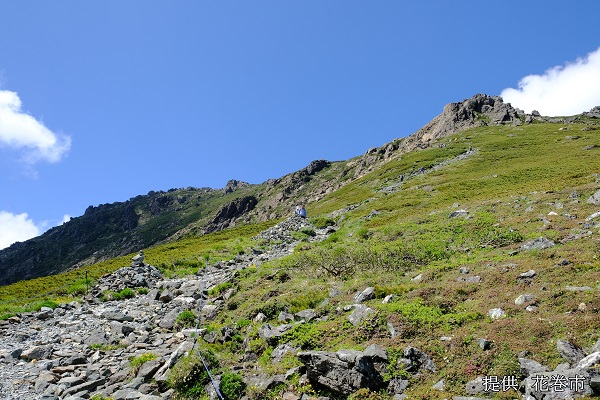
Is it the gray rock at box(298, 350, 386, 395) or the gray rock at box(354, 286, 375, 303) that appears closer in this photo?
the gray rock at box(298, 350, 386, 395)

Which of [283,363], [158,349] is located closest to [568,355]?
[283,363]

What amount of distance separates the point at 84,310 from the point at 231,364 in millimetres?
13393

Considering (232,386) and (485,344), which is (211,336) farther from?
(485,344)

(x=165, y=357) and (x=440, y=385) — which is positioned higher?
(x=165, y=357)

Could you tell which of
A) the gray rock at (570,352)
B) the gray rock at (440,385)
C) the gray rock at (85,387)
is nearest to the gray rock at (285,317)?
the gray rock at (85,387)

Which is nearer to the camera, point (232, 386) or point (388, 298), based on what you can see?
point (232, 386)

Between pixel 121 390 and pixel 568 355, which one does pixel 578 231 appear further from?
pixel 121 390

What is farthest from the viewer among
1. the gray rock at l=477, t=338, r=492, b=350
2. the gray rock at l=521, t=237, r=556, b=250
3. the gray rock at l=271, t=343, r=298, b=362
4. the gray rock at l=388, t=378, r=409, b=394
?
the gray rock at l=521, t=237, r=556, b=250

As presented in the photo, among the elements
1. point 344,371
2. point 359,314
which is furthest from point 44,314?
point 344,371

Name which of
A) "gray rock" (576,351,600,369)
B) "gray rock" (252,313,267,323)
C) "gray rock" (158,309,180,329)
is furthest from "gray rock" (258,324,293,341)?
"gray rock" (576,351,600,369)

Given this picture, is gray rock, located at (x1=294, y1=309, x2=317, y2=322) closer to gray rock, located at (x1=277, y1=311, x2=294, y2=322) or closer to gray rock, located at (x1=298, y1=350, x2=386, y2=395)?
gray rock, located at (x1=277, y1=311, x2=294, y2=322)

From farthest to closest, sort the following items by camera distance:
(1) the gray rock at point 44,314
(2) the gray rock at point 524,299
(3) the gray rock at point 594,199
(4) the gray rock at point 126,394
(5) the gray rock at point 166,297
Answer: (3) the gray rock at point 594,199 → (5) the gray rock at point 166,297 → (1) the gray rock at point 44,314 → (2) the gray rock at point 524,299 → (4) the gray rock at point 126,394

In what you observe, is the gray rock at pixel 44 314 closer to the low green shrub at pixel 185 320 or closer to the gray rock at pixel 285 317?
the low green shrub at pixel 185 320

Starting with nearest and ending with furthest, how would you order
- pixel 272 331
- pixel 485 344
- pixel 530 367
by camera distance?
pixel 530 367, pixel 485 344, pixel 272 331
